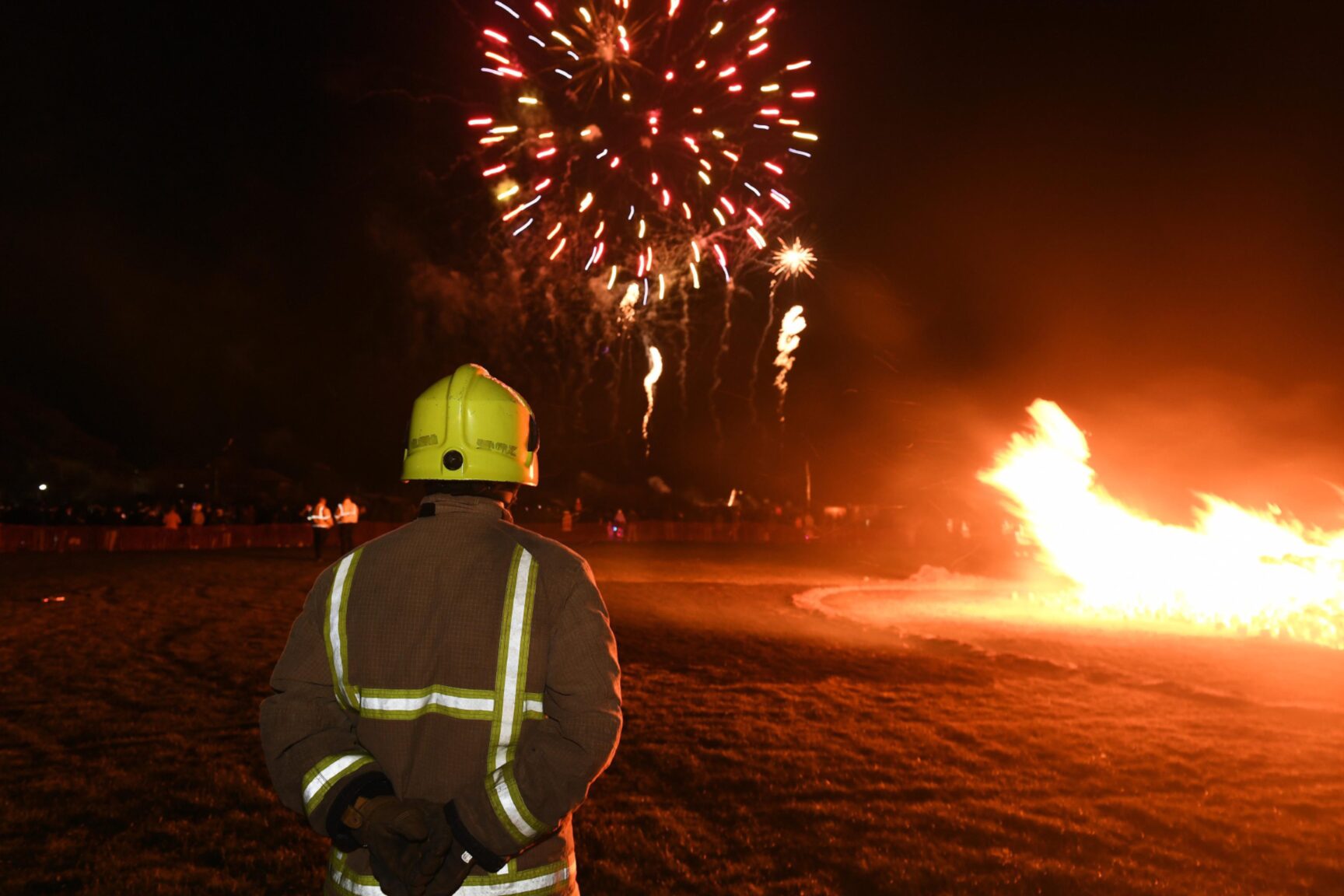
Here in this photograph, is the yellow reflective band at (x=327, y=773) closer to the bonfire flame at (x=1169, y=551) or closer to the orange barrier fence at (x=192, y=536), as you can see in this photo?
the bonfire flame at (x=1169, y=551)

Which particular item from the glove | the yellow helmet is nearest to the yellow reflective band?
the glove

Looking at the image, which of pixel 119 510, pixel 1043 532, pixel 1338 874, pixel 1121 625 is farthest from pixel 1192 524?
pixel 119 510

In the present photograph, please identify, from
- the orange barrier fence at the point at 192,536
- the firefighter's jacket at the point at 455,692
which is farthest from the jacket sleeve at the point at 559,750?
the orange barrier fence at the point at 192,536

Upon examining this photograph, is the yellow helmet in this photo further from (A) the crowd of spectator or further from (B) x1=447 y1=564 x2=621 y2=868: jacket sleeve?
(A) the crowd of spectator

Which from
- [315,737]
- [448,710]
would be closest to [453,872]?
[448,710]

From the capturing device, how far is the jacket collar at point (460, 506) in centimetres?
284

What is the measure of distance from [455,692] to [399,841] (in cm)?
41

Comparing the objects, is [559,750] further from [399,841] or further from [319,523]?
[319,523]

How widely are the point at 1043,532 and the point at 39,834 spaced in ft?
78.1

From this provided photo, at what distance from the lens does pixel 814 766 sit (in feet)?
24.6

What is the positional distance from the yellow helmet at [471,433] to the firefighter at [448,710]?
203 mm

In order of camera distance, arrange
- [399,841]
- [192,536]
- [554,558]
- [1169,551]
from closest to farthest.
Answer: [399,841], [554,558], [1169,551], [192,536]

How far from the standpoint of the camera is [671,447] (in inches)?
3091

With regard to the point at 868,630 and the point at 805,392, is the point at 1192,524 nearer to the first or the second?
the point at 868,630
